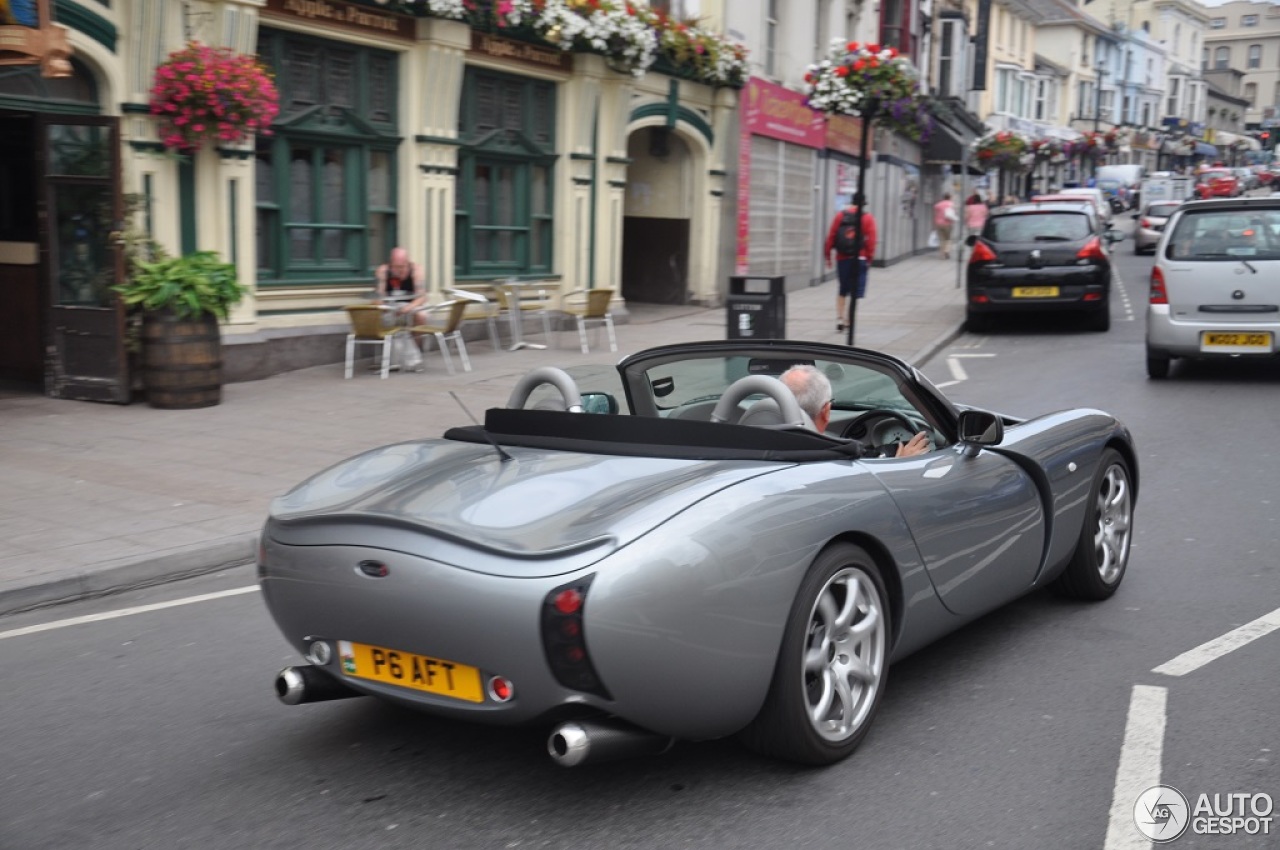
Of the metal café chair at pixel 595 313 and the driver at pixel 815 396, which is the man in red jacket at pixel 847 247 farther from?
the driver at pixel 815 396

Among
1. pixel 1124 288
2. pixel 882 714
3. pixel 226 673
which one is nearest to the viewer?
pixel 882 714

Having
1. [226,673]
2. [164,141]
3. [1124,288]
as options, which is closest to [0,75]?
[164,141]

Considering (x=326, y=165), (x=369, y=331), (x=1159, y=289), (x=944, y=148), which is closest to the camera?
(x=1159, y=289)

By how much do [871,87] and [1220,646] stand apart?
1116 centimetres

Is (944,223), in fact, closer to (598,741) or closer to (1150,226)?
(1150,226)

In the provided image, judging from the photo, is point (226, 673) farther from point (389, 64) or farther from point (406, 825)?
point (389, 64)

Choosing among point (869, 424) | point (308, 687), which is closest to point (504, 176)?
point (869, 424)

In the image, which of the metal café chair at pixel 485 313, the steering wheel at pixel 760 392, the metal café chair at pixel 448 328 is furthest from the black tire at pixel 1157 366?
the steering wheel at pixel 760 392

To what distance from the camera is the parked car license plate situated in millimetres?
12914

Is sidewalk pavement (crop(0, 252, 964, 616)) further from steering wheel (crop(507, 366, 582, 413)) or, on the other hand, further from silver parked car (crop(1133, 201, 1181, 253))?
silver parked car (crop(1133, 201, 1181, 253))

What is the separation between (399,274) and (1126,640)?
1064cm

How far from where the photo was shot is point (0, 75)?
440 inches

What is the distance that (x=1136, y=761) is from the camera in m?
3.96

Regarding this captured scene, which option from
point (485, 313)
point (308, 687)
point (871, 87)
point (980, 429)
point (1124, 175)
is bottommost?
point (308, 687)
